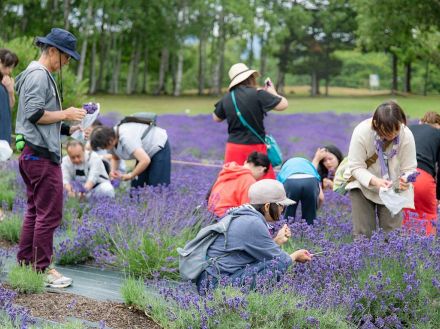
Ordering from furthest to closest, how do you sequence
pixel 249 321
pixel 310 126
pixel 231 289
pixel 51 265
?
pixel 310 126
pixel 51 265
pixel 231 289
pixel 249 321

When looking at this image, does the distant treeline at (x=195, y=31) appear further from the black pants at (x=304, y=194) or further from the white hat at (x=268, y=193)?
the white hat at (x=268, y=193)

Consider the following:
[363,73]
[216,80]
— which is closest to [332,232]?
[216,80]

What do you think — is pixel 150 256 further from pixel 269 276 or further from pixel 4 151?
pixel 4 151

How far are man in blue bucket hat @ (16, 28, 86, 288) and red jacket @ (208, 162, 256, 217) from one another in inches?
55.9

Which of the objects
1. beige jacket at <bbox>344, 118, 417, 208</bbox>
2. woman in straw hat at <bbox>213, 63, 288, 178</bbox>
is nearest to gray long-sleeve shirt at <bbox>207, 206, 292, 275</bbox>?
beige jacket at <bbox>344, 118, 417, 208</bbox>

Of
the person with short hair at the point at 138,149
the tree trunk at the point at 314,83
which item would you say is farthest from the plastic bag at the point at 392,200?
the tree trunk at the point at 314,83

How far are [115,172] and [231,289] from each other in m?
4.08

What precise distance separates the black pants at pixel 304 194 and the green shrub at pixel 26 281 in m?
2.44

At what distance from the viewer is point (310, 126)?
1923cm

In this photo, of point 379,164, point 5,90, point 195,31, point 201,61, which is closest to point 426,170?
point 379,164

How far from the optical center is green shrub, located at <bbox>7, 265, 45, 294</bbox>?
4.79 m

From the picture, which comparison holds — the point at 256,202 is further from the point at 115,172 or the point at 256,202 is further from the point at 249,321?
the point at 115,172

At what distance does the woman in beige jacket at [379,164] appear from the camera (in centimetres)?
541

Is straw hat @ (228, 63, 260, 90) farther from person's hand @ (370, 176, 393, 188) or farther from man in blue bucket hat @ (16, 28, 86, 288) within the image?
man in blue bucket hat @ (16, 28, 86, 288)
